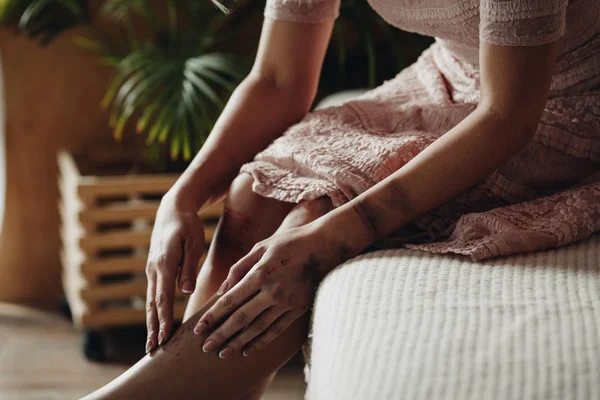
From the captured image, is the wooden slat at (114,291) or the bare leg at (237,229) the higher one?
the bare leg at (237,229)

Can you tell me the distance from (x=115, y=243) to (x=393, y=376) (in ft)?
4.38

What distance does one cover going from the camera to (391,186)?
Result: 2.78ft

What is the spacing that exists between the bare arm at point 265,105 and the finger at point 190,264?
90 mm

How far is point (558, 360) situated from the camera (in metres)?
0.60

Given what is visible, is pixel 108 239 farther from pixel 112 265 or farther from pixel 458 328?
pixel 458 328

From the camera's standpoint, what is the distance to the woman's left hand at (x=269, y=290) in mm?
800

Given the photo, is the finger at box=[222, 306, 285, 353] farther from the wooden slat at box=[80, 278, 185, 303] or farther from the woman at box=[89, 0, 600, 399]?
the wooden slat at box=[80, 278, 185, 303]

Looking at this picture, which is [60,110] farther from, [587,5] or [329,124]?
[587,5]

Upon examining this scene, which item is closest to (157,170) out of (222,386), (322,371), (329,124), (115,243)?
(115,243)

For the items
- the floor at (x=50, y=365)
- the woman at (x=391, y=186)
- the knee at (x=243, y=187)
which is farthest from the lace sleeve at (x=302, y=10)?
the floor at (x=50, y=365)

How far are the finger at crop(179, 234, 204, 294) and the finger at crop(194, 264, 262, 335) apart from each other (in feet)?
0.42

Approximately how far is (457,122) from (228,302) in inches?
13.9

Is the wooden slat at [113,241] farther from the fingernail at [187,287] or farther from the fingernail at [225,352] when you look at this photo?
the fingernail at [225,352]

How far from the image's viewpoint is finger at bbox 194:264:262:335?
800 mm
